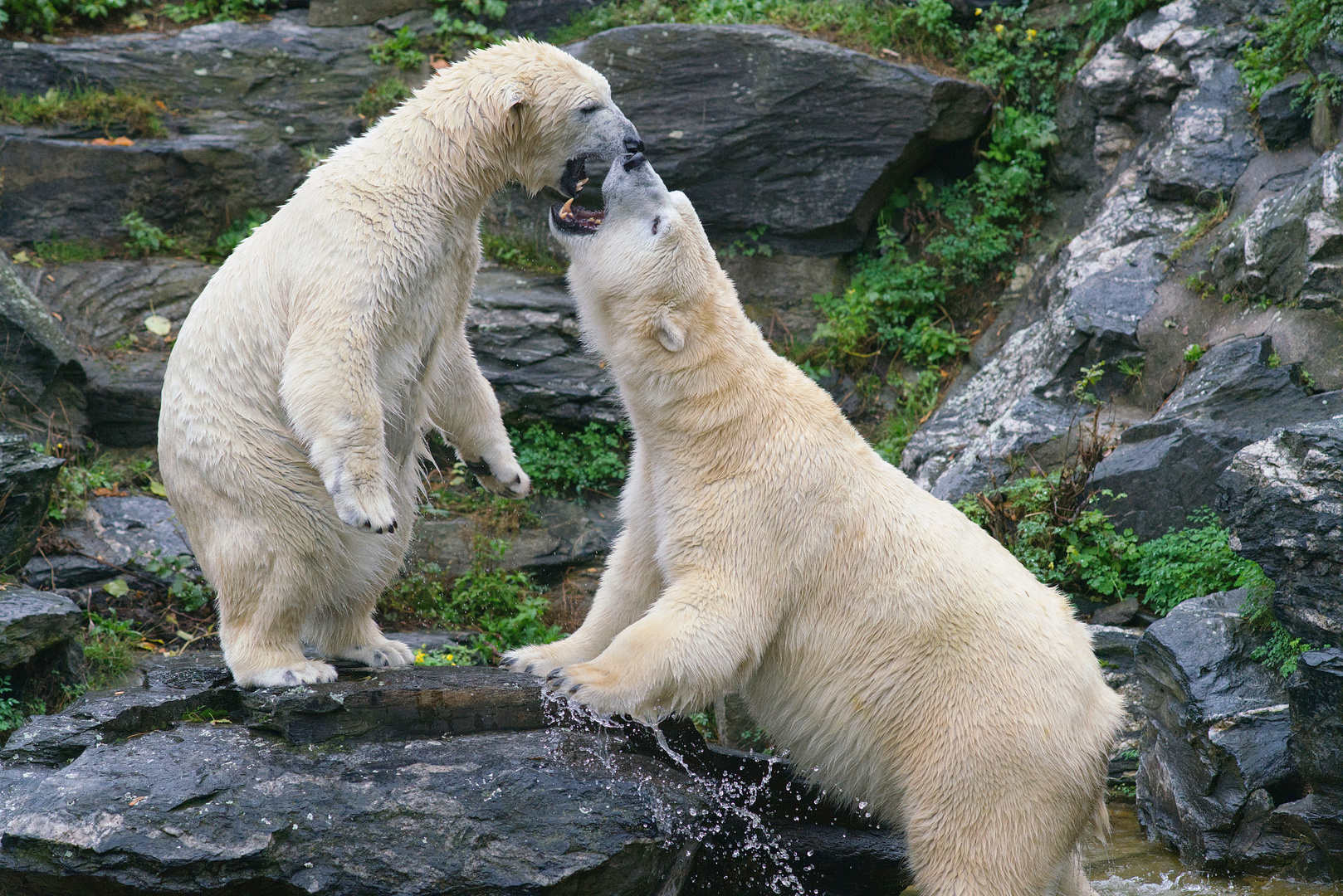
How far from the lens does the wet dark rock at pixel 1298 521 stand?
4539 millimetres

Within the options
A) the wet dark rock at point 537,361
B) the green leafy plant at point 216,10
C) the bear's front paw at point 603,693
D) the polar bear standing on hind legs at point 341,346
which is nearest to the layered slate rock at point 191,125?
the green leafy plant at point 216,10

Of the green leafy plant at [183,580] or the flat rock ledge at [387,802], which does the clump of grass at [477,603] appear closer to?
the green leafy plant at [183,580]

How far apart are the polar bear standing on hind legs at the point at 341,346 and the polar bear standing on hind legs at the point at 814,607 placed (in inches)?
16.8

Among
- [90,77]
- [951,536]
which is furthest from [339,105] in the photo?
[951,536]

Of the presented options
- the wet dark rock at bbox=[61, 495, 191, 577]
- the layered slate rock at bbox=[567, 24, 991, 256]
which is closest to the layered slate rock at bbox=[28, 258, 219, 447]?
the wet dark rock at bbox=[61, 495, 191, 577]

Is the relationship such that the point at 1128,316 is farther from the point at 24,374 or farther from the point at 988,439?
the point at 24,374

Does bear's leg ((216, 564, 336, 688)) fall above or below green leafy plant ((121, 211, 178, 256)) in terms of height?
below

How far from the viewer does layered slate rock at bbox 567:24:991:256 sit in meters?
9.41

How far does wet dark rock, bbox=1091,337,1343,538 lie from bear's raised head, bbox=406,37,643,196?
393cm

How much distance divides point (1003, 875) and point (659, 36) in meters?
8.07

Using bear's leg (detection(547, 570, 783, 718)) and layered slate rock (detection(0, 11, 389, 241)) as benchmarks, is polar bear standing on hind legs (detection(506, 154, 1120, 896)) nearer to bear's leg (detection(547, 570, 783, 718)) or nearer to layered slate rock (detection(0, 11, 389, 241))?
bear's leg (detection(547, 570, 783, 718))

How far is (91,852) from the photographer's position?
10.8ft

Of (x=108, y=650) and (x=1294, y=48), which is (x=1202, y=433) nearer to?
(x=1294, y=48)

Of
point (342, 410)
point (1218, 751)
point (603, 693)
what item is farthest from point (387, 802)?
point (1218, 751)
